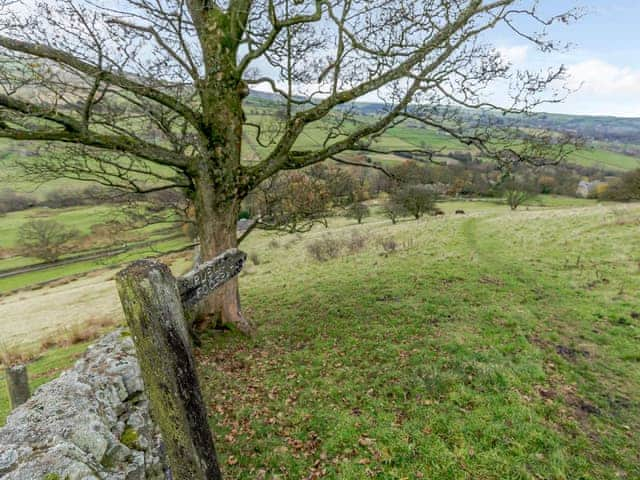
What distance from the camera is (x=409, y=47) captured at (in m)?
6.27

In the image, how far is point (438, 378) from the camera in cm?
575

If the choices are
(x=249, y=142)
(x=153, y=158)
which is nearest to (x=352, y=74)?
(x=249, y=142)

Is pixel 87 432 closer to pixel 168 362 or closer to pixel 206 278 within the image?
pixel 168 362

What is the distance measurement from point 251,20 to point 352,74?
99.0 inches

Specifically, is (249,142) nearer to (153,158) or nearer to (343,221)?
(153,158)

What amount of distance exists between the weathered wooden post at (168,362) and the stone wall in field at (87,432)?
0.33m

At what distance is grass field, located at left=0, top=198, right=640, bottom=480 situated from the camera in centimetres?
429

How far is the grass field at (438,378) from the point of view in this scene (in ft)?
14.1

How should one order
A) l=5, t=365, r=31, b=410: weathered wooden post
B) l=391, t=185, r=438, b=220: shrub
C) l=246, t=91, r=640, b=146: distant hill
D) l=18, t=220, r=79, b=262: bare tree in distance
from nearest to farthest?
l=5, t=365, r=31, b=410: weathered wooden post → l=246, t=91, r=640, b=146: distant hill → l=391, t=185, r=438, b=220: shrub → l=18, t=220, r=79, b=262: bare tree in distance

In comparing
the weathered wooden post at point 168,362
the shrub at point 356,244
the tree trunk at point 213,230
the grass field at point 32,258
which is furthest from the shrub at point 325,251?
the grass field at point 32,258

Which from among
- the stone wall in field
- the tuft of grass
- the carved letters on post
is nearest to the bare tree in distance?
the tuft of grass

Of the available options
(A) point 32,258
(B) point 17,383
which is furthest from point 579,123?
(A) point 32,258

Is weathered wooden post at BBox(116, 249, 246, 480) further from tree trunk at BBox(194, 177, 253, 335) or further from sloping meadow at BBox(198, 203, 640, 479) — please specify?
tree trunk at BBox(194, 177, 253, 335)

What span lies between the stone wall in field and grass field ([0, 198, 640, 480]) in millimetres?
2208
